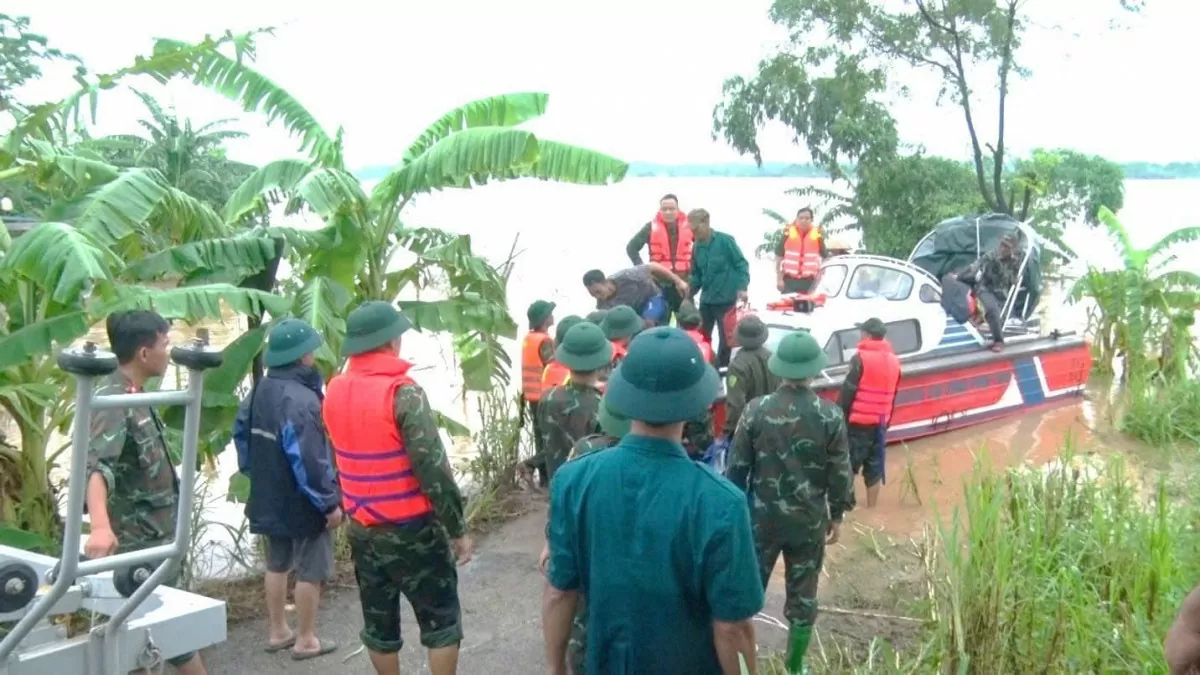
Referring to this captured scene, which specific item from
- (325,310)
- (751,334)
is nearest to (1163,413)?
(751,334)

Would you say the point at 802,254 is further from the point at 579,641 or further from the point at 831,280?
the point at 579,641

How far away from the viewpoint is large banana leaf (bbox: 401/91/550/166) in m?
8.34

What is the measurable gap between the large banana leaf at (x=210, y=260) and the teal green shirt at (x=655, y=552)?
4083mm

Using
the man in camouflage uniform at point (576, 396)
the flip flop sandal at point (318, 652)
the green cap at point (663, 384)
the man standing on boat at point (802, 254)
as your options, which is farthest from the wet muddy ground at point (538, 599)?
the man standing on boat at point (802, 254)

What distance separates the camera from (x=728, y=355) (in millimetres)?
10578

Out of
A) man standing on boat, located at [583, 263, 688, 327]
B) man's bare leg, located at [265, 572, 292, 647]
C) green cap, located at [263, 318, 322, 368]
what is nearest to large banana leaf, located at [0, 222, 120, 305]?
green cap, located at [263, 318, 322, 368]

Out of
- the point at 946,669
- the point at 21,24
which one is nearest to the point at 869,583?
the point at 946,669

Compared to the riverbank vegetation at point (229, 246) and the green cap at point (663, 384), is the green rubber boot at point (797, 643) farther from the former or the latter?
the riverbank vegetation at point (229, 246)

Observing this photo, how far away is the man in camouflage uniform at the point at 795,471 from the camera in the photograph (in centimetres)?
511

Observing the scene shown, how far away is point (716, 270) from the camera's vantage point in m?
10.2

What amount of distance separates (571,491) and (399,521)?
1674 millimetres

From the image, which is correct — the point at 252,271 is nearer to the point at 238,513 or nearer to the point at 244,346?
the point at 244,346

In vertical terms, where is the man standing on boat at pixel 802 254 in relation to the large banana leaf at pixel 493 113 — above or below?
below

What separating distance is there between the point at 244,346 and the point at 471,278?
1.92 metres
